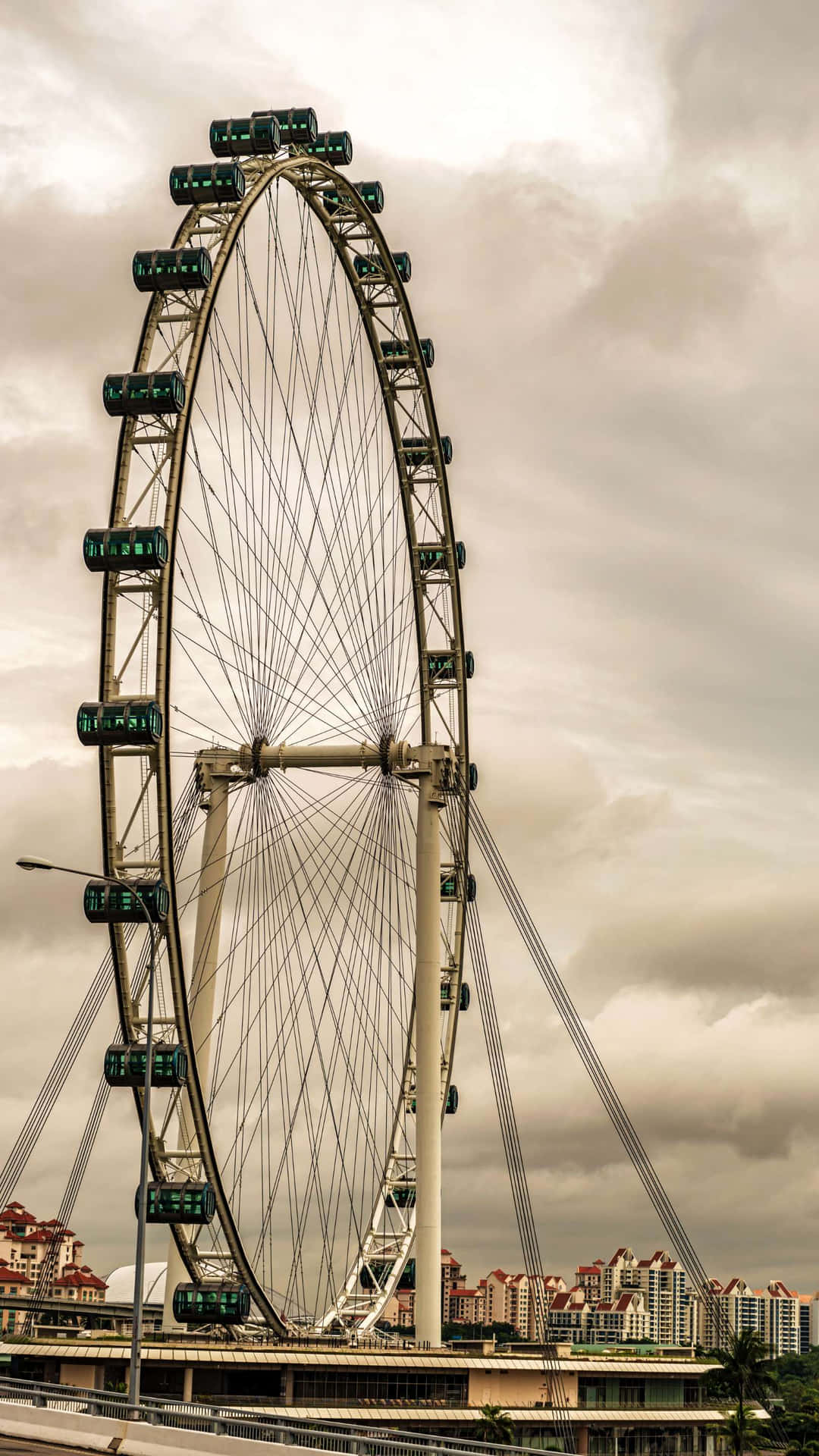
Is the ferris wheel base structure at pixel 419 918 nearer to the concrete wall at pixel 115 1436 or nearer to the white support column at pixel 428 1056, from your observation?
the white support column at pixel 428 1056

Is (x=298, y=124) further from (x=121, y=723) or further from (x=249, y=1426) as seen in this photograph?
(x=249, y=1426)

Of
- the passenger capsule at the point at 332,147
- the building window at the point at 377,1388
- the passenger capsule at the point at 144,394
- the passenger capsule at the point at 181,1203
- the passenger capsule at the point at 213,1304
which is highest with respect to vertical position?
the passenger capsule at the point at 332,147

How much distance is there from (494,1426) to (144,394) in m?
45.5

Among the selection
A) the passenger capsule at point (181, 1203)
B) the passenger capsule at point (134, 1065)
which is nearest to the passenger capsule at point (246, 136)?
the passenger capsule at point (134, 1065)

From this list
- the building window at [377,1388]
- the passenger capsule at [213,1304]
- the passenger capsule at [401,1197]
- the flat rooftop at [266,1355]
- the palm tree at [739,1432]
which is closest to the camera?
the passenger capsule at [213,1304]

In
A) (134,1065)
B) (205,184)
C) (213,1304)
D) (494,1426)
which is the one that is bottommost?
(494,1426)

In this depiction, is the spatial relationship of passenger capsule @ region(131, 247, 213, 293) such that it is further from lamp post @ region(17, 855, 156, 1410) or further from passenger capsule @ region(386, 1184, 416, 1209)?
passenger capsule @ region(386, 1184, 416, 1209)

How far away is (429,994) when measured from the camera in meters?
84.8

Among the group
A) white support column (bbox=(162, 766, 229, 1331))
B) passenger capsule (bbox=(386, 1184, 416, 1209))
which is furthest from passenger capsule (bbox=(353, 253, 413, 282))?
passenger capsule (bbox=(386, 1184, 416, 1209))

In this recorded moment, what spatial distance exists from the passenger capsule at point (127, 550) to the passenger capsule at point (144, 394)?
421cm

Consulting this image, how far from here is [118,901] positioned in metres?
58.7

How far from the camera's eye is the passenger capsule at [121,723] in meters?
59.0

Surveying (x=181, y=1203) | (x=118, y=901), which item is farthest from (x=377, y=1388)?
(x=118, y=901)

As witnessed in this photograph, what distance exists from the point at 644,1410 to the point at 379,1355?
1803cm
